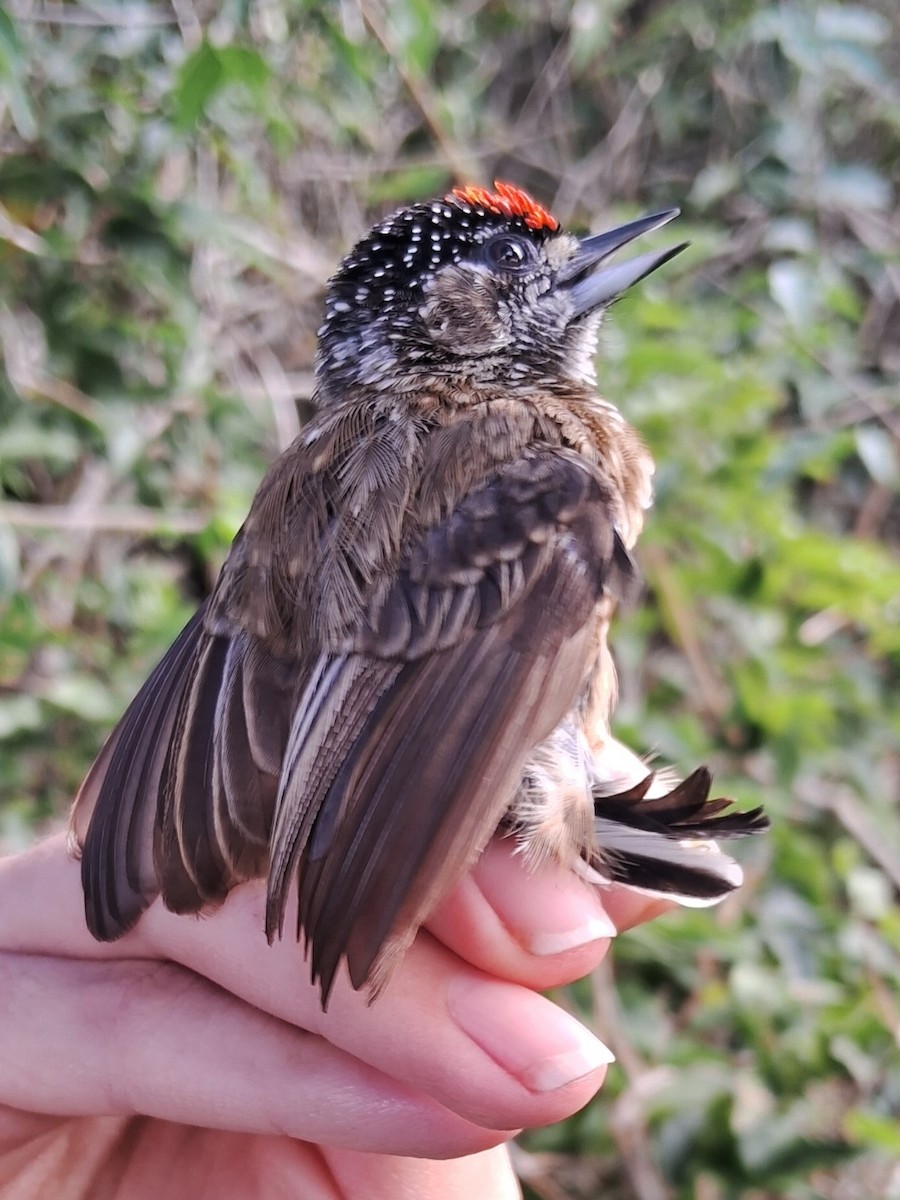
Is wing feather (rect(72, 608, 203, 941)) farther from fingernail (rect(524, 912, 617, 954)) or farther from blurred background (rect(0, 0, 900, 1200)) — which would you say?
blurred background (rect(0, 0, 900, 1200))

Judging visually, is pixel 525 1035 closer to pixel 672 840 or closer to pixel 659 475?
pixel 672 840

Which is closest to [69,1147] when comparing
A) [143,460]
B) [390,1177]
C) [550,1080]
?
[390,1177]

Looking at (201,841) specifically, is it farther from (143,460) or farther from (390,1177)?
(143,460)

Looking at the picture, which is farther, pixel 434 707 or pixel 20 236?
pixel 20 236

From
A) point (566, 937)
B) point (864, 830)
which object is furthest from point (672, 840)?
point (864, 830)

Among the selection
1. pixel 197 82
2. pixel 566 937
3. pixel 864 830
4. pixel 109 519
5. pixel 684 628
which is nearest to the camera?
pixel 566 937

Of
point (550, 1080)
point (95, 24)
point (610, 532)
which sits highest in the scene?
point (95, 24)

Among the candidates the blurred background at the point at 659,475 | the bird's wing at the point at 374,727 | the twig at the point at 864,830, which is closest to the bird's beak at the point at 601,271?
the blurred background at the point at 659,475
